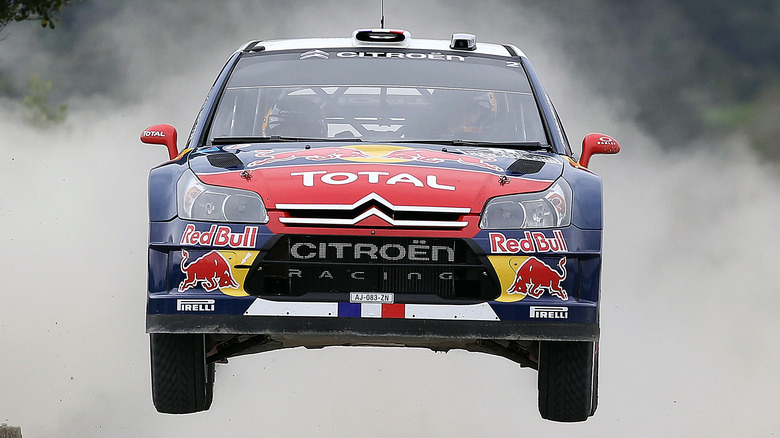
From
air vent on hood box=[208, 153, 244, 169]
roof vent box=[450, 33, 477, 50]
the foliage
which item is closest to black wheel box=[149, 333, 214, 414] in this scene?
air vent on hood box=[208, 153, 244, 169]

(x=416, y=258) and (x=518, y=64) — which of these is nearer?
(x=416, y=258)

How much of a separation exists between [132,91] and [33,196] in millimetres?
3040

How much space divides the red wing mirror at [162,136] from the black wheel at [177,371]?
3.34 ft

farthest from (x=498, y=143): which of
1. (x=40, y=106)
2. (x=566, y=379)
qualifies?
(x=40, y=106)

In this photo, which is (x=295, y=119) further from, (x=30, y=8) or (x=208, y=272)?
(x=30, y=8)

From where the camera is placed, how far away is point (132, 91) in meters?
16.7

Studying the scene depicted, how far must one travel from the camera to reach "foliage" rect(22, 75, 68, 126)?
614 inches

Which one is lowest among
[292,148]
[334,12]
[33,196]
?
[33,196]

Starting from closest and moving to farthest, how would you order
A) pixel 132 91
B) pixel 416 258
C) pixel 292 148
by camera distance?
pixel 416 258
pixel 292 148
pixel 132 91

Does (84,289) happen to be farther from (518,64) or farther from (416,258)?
(416,258)

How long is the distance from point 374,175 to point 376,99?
1373 millimetres

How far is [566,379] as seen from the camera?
5.43m

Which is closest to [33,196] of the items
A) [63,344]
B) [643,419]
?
[63,344]

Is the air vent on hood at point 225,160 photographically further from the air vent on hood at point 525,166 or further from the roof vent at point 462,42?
the roof vent at point 462,42
